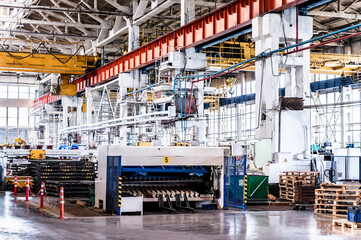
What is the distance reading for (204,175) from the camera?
1867cm

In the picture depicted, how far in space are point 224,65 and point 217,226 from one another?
15919 millimetres

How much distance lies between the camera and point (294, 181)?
19.7 m

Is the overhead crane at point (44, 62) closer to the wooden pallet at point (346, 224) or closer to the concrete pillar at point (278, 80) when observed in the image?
the concrete pillar at point (278, 80)

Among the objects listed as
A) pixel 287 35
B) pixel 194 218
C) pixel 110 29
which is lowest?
pixel 194 218

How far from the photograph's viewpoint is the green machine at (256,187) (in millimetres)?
19703

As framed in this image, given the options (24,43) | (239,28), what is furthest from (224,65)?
(24,43)

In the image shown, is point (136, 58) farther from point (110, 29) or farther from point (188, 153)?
point (188, 153)

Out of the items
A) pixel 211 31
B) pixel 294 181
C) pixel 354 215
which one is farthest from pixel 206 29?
pixel 354 215

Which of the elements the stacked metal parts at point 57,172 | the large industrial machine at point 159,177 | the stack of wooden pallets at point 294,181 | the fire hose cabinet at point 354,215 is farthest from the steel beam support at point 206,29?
the fire hose cabinet at point 354,215

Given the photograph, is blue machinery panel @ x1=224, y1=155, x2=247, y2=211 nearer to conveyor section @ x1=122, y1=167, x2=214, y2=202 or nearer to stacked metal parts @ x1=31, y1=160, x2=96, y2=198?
conveyor section @ x1=122, y1=167, x2=214, y2=202

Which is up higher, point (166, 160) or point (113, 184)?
point (166, 160)

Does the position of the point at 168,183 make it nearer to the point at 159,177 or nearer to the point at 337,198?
the point at 159,177

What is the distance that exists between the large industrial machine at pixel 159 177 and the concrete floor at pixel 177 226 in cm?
96

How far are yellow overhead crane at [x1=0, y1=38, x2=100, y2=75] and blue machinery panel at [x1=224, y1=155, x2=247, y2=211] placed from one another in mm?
19172
